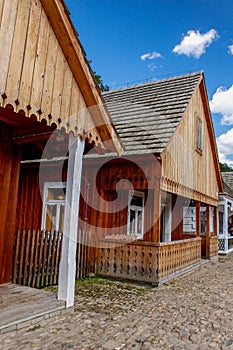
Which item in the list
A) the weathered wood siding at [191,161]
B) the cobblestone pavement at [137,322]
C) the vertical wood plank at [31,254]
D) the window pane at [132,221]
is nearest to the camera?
the cobblestone pavement at [137,322]

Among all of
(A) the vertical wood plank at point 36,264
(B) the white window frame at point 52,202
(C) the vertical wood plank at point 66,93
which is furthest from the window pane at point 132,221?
(C) the vertical wood plank at point 66,93

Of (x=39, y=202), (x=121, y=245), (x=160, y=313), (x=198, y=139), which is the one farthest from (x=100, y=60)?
(x=160, y=313)

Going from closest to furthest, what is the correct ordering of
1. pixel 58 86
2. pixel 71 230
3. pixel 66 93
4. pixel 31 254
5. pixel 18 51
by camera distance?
1. pixel 18 51
2. pixel 58 86
3. pixel 66 93
4. pixel 71 230
5. pixel 31 254

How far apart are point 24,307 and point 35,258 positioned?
2015mm

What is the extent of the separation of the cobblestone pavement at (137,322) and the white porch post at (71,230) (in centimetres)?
40

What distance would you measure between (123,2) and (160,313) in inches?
624

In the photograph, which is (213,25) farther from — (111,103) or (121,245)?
(121,245)

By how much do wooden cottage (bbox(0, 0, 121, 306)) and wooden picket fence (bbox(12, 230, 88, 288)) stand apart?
0.26 meters

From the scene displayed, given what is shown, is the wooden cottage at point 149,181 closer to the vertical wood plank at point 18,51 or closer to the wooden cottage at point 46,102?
the wooden cottage at point 46,102

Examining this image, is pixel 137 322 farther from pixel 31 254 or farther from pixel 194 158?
pixel 194 158

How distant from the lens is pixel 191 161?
10.5m

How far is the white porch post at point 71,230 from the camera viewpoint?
455 cm

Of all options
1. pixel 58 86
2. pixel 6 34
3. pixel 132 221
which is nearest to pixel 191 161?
pixel 132 221

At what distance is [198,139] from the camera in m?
11.3
